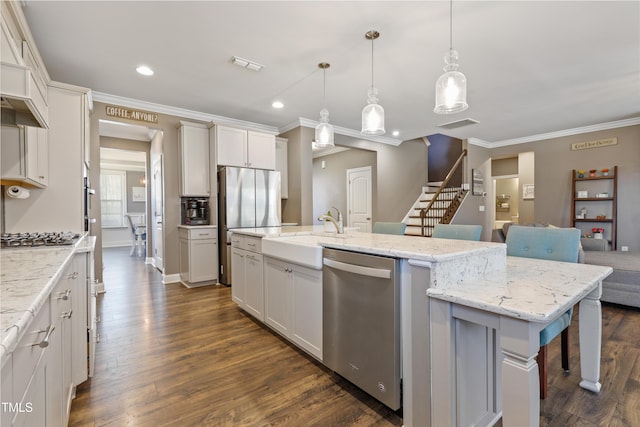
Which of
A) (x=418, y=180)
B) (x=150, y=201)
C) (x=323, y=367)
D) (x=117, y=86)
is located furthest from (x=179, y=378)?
(x=418, y=180)

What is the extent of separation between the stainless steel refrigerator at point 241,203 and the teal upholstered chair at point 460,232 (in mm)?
2910

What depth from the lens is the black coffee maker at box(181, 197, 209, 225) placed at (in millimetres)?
4760

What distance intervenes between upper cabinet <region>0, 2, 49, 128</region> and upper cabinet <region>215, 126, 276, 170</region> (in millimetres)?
2344

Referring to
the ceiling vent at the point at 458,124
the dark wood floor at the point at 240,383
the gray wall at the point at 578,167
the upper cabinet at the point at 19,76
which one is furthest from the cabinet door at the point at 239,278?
the gray wall at the point at 578,167

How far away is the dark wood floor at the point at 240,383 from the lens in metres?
1.70

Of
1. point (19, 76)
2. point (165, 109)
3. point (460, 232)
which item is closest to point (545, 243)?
point (460, 232)

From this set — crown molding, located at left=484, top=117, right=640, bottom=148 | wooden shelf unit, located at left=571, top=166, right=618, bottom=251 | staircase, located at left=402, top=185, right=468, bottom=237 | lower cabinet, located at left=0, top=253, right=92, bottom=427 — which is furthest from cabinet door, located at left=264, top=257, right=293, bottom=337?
crown molding, located at left=484, top=117, right=640, bottom=148

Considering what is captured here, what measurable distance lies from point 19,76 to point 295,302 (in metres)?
2.05

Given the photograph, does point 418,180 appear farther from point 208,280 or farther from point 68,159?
point 68,159

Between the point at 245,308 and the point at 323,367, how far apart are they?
126cm

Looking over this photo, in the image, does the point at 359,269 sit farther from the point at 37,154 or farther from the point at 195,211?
the point at 195,211

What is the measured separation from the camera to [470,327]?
1.47 m

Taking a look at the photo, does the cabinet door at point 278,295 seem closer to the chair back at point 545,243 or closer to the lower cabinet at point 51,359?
the lower cabinet at point 51,359

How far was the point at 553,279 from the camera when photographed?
5.13 ft
